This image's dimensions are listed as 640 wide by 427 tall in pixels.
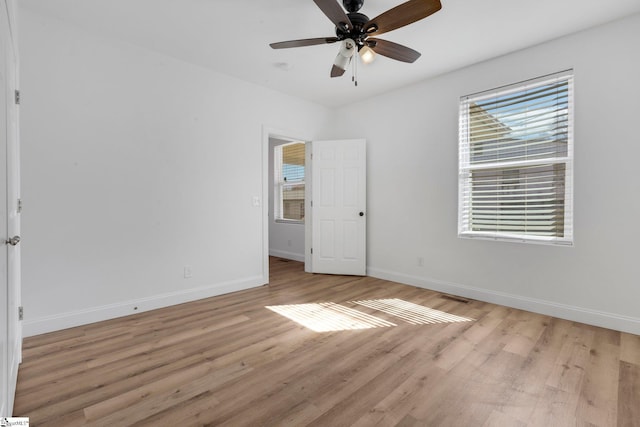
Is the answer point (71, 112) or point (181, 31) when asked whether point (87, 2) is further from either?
point (71, 112)

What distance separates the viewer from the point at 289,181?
6234 mm

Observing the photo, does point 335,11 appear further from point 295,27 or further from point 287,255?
point 287,255

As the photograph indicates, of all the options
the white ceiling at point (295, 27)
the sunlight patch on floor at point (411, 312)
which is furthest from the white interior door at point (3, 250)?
the sunlight patch on floor at point (411, 312)

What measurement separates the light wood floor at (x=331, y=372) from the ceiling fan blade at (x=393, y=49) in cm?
243

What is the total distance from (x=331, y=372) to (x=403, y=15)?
97.8 inches

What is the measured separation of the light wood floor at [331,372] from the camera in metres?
1.60

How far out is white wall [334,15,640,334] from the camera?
8.66 ft

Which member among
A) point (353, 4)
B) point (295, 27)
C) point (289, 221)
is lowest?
point (289, 221)

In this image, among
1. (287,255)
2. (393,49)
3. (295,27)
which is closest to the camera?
(393,49)

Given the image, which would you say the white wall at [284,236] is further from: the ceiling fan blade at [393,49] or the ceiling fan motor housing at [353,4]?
the ceiling fan motor housing at [353,4]

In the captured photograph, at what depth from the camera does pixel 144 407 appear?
1.65 meters

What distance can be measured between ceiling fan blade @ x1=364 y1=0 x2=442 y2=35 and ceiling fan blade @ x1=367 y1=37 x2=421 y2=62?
0.16 meters

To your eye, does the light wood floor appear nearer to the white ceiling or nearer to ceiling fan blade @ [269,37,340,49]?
ceiling fan blade @ [269,37,340,49]

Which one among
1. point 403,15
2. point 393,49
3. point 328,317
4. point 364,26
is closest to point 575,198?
point 393,49
